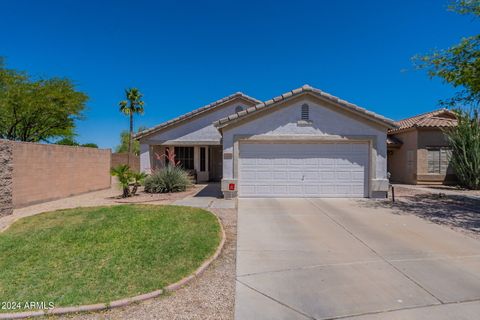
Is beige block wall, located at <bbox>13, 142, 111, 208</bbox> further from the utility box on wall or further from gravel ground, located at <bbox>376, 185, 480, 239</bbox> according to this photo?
gravel ground, located at <bbox>376, 185, 480, 239</bbox>

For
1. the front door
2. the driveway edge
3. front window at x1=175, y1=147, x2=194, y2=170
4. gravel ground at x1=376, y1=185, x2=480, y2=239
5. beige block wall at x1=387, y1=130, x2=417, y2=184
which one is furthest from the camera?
the front door

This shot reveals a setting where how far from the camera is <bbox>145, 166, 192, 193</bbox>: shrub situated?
13.3 meters

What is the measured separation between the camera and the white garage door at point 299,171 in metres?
11.4

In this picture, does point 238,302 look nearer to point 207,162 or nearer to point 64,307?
point 64,307

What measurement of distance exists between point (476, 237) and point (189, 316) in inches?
266

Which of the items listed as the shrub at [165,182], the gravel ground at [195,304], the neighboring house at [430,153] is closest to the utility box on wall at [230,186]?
the shrub at [165,182]

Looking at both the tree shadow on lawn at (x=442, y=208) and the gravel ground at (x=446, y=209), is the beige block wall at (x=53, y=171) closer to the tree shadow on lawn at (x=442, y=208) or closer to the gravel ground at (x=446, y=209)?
the tree shadow on lawn at (x=442, y=208)

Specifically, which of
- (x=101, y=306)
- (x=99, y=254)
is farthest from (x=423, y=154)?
(x=101, y=306)

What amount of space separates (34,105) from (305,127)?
72.0ft

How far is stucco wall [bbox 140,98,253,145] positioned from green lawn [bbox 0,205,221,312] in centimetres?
1027

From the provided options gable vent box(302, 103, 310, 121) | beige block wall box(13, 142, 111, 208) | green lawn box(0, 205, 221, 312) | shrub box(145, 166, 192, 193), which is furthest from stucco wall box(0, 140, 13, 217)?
gable vent box(302, 103, 310, 121)

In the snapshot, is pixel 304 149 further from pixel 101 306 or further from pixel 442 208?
pixel 101 306

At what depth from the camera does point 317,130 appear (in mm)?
11312

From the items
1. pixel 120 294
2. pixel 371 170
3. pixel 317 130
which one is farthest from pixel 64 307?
pixel 371 170
